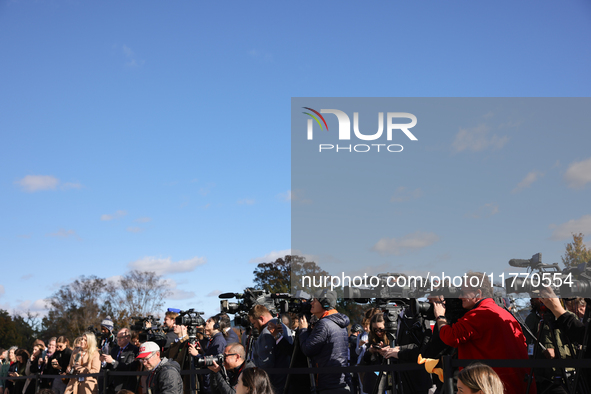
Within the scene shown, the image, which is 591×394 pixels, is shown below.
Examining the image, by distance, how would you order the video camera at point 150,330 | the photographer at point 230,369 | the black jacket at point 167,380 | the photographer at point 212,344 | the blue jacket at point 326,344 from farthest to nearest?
the video camera at point 150,330 < the photographer at point 212,344 < the black jacket at point 167,380 < the blue jacket at point 326,344 < the photographer at point 230,369

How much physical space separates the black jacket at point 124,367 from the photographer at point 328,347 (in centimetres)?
411

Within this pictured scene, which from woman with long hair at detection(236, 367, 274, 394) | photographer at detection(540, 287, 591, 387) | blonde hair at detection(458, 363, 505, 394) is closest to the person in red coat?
photographer at detection(540, 287, 591, 387)

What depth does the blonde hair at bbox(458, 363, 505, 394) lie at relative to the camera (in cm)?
315

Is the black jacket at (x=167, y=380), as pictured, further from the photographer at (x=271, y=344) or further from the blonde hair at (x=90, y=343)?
the blonde hair at (x=90, y=343)

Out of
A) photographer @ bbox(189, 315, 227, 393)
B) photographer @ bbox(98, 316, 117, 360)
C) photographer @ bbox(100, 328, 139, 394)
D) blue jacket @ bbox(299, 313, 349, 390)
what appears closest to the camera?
blue jacket @ bbox(299, 313, 349, 390)

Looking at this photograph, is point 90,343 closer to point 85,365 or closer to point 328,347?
point 85,365

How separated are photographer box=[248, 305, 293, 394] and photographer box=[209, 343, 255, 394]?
58 centimetres

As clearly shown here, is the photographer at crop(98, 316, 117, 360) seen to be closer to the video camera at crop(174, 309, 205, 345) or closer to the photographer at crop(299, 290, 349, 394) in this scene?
the video camera at crop(174, 309, 205, 345)

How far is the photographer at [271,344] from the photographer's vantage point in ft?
19.9

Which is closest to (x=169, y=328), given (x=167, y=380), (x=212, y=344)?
(x=212, y=344)

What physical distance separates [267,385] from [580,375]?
2.45 metres

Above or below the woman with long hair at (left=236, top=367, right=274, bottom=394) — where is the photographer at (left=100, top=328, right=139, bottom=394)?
below

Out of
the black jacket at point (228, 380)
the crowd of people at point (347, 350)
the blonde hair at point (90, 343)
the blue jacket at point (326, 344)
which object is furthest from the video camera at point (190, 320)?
the blue jacket at point (326, 344)

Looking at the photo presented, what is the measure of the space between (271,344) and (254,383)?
217 centimetres
